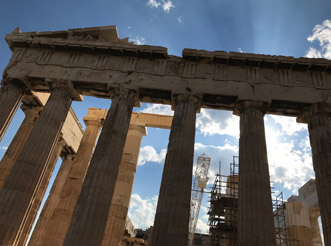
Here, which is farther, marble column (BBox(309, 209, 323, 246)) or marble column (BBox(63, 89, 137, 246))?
marble column (BBox(309, 209, 323, 246))

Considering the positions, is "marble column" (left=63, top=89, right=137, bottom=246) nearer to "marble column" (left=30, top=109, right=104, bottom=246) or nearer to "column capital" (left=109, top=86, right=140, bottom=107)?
"column capital" (left=109, top=86, right=140, bottom=107)

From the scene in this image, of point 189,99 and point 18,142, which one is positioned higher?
point 189,99

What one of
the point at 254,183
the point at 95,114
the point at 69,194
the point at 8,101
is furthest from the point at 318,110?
the point at 8,101

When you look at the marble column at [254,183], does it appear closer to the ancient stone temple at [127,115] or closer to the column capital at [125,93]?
the ancient stone temple at [127,115]

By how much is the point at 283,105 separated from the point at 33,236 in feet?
65.2

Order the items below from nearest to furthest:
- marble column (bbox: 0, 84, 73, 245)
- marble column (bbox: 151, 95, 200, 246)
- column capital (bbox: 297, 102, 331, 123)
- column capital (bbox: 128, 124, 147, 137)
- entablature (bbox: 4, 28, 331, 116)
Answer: marble column (bbox: 151, 95, 200, 246), marble column (bbox: 0, 84, 73, 245), column capital (bbox: 297, 102, 331, 123), entablature (bbox: 4, 28, 331, 116), column capital (bbox: 128, 124, 147, 137)

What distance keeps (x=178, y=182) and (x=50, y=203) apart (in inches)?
520

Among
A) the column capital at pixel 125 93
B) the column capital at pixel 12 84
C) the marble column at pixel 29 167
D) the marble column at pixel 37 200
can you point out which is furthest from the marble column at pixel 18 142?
the column capital at pixel 125 93

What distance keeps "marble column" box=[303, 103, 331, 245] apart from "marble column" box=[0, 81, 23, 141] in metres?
17.8

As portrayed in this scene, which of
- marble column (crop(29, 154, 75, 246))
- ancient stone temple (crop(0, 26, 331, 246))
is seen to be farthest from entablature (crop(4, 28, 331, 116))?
marble column (crop(29, 154, 75, 246))

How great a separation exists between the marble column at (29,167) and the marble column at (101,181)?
2955 mm

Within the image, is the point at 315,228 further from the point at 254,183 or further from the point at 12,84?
the point at 12,84

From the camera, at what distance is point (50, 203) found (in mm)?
21719

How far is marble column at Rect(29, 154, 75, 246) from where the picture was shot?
20.0 m
